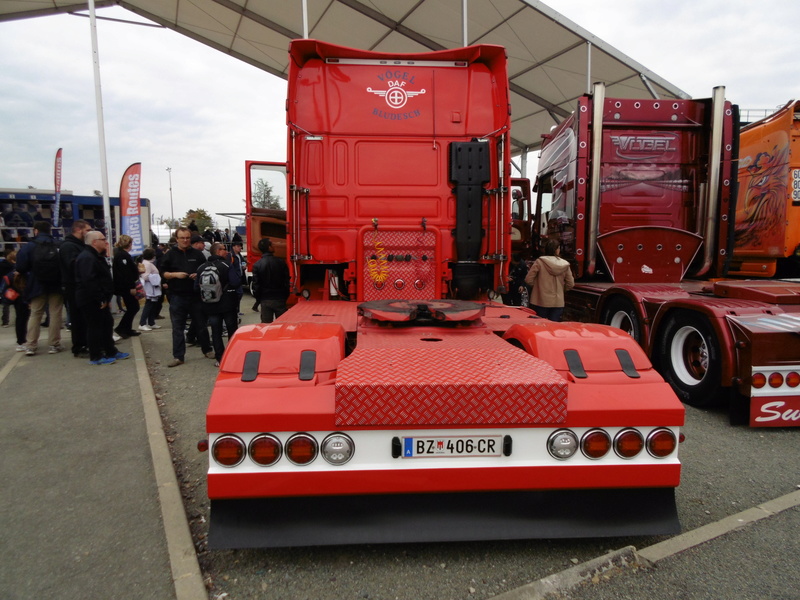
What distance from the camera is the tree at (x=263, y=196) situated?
995 cm

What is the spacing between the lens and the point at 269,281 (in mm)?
6023

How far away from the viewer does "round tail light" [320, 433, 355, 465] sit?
7.14 ft

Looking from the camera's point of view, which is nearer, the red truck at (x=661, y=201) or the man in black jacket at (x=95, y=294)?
the man in black jacket at (x=95, y=294)

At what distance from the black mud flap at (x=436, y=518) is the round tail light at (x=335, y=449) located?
0.21m

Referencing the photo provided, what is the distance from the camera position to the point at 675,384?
5.14 metres

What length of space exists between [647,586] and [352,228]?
138 inches

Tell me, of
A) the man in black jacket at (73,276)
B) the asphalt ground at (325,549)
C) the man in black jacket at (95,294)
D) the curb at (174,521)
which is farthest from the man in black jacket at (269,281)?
the man in black jacket at (73,276)

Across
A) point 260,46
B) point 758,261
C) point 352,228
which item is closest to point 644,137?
point 758,261

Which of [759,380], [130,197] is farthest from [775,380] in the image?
[130,197]

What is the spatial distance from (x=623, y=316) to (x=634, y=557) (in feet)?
15.0

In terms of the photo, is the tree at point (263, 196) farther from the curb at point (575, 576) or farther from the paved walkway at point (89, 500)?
the curb at point (575, 576)

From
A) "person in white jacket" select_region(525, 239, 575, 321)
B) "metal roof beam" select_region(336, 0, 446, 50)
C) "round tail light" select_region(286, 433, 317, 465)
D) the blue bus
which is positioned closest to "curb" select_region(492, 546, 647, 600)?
"round tail light" select_region(286, 433, 317, 465)

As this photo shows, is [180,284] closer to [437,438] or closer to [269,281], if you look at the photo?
[269,281]

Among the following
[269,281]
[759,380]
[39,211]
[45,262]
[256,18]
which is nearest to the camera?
[759,380]
